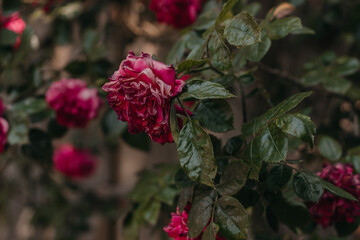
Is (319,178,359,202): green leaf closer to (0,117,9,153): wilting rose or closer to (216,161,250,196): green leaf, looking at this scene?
(216,161,250,196): green leaf

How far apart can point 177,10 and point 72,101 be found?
0.36m

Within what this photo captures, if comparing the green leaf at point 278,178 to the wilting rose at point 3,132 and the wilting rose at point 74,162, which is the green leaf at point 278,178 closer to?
the wilting rose at point 3,132

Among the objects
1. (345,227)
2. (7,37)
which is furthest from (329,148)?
(7,37)

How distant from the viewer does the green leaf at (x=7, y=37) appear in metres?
0.96

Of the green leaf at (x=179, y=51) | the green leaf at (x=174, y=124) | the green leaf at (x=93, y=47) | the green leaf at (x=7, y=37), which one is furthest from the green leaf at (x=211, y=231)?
the green leaf at (x=7, y=37)

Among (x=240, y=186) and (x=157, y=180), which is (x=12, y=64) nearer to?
(x=157, y=180)

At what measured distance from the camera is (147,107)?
0.46 metres

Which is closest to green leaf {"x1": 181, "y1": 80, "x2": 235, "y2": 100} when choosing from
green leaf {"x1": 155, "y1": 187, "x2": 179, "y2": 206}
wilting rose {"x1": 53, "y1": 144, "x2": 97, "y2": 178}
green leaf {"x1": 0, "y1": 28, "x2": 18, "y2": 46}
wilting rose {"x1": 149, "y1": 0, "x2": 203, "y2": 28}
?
green leaf {"x1": 155, "y1": 187, "x2": 179, "y2": 206}

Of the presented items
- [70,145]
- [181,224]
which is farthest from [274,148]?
[70,145]

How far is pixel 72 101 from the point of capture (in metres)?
0.92

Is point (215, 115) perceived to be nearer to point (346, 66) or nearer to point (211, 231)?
point (211, 231)

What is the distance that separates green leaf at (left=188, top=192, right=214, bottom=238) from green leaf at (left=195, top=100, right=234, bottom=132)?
99mm

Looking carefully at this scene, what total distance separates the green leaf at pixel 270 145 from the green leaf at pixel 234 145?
68 millimetres

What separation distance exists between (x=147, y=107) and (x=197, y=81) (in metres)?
0.08
